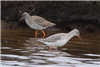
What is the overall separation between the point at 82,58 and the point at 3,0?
9126 millimetres

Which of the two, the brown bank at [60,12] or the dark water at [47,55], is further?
the brown bank at [60,12]

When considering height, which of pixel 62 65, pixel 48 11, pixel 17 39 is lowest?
pixel 62 65

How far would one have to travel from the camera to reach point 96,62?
7.95 m

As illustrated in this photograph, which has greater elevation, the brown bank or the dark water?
the brown bank

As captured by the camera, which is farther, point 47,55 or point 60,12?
point 60,12

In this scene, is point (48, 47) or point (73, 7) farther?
point (73, 7)

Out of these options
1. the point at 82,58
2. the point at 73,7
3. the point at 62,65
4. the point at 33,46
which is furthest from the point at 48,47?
the point at 73,7

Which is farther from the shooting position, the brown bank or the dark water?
the brown bank

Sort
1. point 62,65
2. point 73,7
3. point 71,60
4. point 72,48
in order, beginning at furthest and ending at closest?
point 73,7 < point 72,48 < point 71,60 < point 62,65

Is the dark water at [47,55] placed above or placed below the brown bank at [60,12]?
below

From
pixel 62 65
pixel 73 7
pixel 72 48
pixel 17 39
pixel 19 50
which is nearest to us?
pixel 62 65

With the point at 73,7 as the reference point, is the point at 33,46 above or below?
below

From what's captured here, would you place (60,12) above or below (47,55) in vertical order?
above

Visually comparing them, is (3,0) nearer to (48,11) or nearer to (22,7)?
(22,7)
